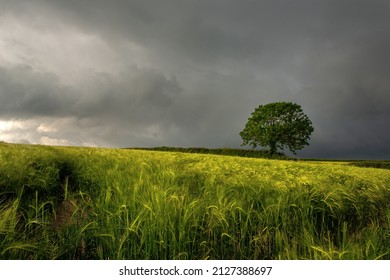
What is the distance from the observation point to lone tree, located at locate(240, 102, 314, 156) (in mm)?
33344

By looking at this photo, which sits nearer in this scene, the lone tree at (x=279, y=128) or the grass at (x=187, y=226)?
the grass at (x=187, y=226)

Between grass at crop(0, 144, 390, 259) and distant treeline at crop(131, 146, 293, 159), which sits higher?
distant treeline at crop(131, 146, 293, 159)

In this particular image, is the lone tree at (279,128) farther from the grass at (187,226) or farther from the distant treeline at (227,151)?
the grass at (187,226)

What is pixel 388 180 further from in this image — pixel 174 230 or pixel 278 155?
pixel 278 155

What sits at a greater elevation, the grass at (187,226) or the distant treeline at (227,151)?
the distant treeline at (227,151)

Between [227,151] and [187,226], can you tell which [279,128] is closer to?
[227,151]

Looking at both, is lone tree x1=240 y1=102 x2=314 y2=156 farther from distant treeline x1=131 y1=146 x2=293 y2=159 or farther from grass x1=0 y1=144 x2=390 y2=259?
grass x1=0 y1=144 x2=390 y2=259

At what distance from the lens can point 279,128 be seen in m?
33.1

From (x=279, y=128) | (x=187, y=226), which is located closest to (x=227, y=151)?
(x=279, y=128)

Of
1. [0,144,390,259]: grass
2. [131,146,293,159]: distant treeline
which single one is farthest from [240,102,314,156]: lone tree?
[0,144,390,259]: grass

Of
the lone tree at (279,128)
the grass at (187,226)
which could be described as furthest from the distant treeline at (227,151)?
the grass at (187,226)

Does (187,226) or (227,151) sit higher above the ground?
(227,151)

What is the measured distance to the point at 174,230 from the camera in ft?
10.1

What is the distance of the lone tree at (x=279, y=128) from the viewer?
33.3 meters
